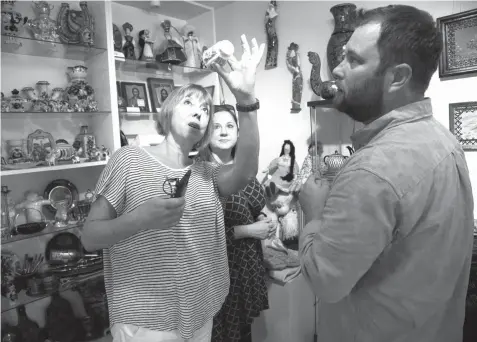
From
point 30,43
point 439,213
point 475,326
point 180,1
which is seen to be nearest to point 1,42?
point 30,43

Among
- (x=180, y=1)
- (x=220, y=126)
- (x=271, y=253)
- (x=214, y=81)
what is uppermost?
(x=180, y=1)

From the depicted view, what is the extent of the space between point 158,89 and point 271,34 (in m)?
0.92

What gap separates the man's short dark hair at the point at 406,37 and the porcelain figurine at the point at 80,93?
1.78 m

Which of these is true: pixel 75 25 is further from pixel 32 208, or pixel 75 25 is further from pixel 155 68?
pixel 32 208

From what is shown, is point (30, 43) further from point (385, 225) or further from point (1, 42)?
point (385, 225)

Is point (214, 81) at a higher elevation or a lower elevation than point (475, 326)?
higher

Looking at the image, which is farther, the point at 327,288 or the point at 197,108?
the point at 197,108

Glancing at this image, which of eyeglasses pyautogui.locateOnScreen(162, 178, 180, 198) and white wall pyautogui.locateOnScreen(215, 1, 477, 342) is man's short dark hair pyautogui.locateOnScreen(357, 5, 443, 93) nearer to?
eyeglasses pyautogui.locateOnScreen(162, 178, 180, 198)

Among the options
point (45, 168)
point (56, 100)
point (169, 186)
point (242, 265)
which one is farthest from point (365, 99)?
point (56, 100)

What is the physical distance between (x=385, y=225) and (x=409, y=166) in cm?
13

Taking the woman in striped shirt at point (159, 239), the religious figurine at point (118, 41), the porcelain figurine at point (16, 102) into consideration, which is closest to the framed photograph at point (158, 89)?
the religious figurine at point (118, 41)

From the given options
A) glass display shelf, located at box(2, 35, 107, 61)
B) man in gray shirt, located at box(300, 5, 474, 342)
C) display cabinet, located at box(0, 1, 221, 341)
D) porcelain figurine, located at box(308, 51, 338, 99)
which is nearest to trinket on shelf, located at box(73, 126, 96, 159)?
display cabinet, located at box(0, 1, 221, 341)

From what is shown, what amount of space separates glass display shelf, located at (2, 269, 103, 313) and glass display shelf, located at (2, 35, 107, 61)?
51.5 inches

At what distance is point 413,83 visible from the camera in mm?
771
